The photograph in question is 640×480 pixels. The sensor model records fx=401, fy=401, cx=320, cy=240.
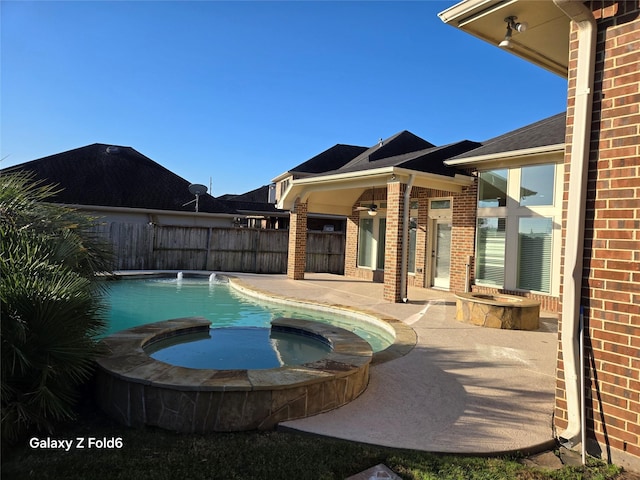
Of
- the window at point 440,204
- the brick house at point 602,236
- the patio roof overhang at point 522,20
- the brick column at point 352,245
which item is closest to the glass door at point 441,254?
the window at point 440,204

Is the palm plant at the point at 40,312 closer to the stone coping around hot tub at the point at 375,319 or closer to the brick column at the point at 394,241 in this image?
the stone coping around hot tub at the point at 375,319

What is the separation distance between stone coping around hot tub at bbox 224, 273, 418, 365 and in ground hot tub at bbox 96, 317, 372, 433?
5.26 feet

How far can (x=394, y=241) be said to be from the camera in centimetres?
1007

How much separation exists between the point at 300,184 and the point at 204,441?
36.0 ft

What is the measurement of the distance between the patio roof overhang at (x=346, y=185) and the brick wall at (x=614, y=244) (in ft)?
21.6

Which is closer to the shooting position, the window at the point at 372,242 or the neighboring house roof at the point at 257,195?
the window at the point at 372,242

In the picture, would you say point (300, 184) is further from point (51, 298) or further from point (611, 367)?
point (611, 367)

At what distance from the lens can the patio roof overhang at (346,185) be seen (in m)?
10.2

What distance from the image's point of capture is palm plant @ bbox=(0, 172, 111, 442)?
3248 mm

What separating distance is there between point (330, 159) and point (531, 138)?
1635 centimetres

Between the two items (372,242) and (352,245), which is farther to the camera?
(352,245)

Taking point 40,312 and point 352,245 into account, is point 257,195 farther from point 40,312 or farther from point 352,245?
point 40,312

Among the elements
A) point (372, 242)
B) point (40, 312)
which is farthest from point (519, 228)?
point (40, 312)

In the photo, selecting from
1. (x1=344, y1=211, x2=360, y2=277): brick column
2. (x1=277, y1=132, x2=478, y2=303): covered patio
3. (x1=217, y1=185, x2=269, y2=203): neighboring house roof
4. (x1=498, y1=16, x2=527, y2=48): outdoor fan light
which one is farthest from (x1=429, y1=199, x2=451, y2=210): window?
(x1=217, y1=185, x2=269, y2=203): neighboring house roof
